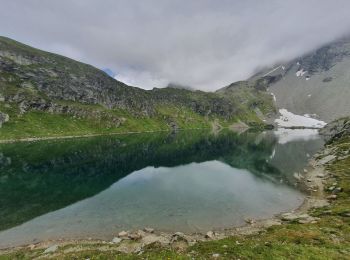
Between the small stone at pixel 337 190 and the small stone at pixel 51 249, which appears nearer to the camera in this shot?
the small stone at pixel 51 249

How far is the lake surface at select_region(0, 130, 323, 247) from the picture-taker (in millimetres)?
46053

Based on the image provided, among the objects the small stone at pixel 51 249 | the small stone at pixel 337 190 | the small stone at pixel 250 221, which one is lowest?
the small stone at pixel 51 249

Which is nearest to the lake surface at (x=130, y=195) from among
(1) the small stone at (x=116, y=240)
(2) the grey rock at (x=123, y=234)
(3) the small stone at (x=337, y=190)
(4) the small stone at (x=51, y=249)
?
(2) the grey rock at (x=123, y=234)

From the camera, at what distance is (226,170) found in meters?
101

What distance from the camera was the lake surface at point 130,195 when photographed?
46.1m

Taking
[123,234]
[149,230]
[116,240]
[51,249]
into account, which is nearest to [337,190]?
[149,230]

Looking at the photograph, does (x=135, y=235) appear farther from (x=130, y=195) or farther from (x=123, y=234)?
(x=130, y=195)

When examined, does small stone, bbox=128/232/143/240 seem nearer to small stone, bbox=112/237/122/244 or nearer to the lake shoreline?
the lake shoreline

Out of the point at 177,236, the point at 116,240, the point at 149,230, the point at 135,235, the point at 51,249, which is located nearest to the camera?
the point at 51,249

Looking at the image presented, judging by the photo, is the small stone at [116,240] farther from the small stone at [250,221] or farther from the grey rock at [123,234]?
the small stone at [250,221]

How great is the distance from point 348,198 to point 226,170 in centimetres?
5003

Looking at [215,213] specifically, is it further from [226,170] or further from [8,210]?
[226,170]

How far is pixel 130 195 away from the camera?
65.3 metres

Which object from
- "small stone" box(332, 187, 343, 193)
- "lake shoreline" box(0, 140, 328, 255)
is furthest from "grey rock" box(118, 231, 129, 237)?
"small stone" box(332, 187, 343, 193)
